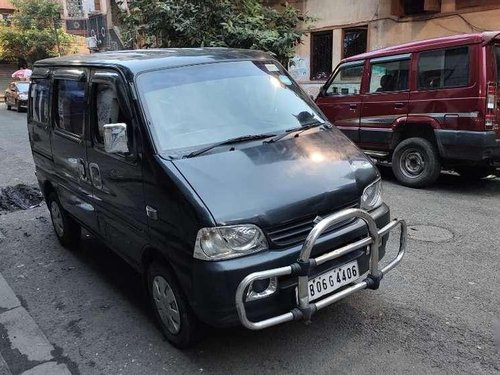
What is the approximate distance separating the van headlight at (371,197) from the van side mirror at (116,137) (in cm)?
161

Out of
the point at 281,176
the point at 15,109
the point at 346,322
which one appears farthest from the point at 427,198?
the point at 15,109

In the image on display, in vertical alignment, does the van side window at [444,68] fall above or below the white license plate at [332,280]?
above

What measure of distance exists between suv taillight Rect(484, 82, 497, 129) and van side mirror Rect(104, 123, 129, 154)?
15.7 ft

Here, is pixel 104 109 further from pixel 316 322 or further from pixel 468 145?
pixel 468 145

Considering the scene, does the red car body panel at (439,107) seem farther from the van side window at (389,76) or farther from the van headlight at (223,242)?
the van headlight at (223,242)

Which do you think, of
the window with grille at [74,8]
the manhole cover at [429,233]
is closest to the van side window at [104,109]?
the manhole cover at [429,233]

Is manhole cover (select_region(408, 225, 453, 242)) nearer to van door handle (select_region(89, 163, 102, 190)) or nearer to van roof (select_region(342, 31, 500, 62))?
van roof (select_region(342, 31, 500, 62))

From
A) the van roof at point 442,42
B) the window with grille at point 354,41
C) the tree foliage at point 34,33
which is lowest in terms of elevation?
the van roof at point 442,42

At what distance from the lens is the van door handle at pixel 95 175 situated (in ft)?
12.6

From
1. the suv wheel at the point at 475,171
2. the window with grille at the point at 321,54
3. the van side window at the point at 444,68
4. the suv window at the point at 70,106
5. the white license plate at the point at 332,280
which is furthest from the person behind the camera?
the window with grille at the point at 321,54

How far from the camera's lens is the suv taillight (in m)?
6.12

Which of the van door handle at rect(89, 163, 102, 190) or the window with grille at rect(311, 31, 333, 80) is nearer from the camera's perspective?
the van door handle at rect(89, 163, 102, 190)

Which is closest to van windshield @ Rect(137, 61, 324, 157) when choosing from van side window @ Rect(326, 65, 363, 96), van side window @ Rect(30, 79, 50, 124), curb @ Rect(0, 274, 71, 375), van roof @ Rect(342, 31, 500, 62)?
curb @ Rect(0, 274, 71, 375)

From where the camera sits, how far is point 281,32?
32.7 feet
